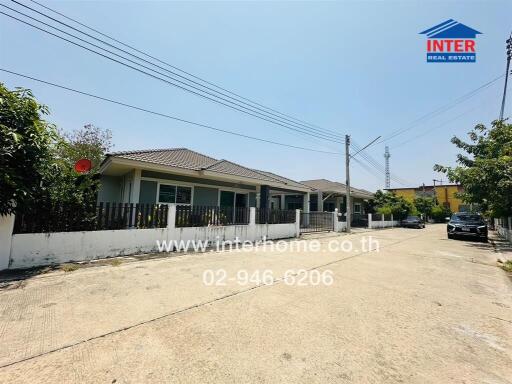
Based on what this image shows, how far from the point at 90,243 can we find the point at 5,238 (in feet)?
5.69

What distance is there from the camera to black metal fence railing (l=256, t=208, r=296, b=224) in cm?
1262

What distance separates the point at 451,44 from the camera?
11516mm

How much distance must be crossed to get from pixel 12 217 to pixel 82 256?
6.01ft

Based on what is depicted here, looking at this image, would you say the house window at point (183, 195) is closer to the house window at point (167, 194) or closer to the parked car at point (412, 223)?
the house window at point (167, 194)

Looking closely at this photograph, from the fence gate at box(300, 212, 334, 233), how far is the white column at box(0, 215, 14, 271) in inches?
616

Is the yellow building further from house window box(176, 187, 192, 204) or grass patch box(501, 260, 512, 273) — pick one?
house window box(176, 187, 192, 204)

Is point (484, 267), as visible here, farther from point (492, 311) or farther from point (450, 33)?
point (450, 33)

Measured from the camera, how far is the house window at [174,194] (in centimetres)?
1221

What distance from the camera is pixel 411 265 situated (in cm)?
784

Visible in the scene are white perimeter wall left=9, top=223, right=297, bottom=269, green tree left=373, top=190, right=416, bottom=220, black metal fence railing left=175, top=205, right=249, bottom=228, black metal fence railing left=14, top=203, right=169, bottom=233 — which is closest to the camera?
white perimeter wall left=9, top=223, right=297, bottom=269

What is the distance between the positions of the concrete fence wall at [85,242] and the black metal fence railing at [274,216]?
2256 millimetres

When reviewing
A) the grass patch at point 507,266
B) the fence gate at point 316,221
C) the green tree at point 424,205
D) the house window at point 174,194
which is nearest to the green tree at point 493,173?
the grass patch at point 507,266

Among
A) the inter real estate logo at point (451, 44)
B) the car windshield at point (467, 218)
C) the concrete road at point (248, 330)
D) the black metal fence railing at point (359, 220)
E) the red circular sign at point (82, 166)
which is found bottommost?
the concrete road at point (248, 330)

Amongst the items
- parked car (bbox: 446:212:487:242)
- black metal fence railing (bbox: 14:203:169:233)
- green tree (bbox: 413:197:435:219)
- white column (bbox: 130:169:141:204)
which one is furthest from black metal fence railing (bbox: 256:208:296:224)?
green tree (bbox: 413:197:435:219)
